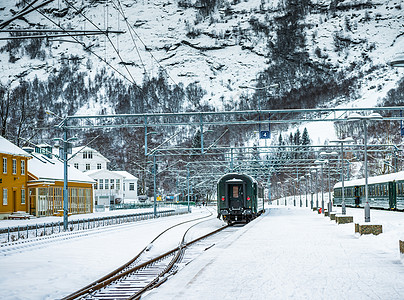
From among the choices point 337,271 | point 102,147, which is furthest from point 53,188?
point 102,147

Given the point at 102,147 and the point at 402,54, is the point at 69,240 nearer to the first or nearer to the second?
the point at 402,54

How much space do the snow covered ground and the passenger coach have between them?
23.5 m

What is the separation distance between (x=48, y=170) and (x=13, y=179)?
7966 millimetres

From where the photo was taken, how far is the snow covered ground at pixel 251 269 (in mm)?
10859

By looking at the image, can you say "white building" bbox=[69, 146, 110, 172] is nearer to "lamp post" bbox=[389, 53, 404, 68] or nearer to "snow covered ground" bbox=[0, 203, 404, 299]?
"snow covered ground" bbox=[0, 203, 404, 299]

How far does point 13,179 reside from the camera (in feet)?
159

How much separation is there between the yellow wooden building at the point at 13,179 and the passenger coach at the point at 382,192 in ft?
102

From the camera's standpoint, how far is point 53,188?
178 ft

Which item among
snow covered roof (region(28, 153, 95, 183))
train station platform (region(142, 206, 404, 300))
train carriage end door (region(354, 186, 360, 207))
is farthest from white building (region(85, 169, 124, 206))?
Result: train station platform (region(142, 206, 404, 300))

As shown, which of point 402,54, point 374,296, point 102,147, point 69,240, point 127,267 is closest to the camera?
point 374,296

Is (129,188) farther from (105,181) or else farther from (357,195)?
(357,195)

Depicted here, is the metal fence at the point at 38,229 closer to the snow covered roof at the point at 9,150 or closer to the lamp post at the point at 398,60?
the snow covered roof at the point at 9,150

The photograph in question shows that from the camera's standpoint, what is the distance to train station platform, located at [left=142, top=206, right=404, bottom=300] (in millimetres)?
10594

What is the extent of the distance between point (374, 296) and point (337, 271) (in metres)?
3.19
